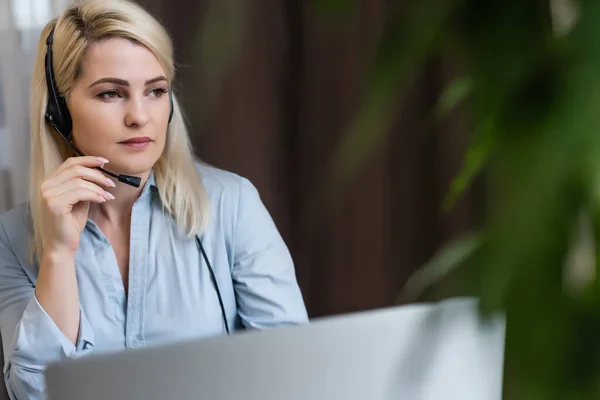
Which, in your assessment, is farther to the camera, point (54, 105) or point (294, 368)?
point (54, 105)

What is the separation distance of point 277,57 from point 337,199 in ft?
6.49

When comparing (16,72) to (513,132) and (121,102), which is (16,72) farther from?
(513,132)

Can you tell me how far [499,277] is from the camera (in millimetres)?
153

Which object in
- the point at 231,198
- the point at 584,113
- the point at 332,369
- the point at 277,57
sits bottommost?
the point at 332,369

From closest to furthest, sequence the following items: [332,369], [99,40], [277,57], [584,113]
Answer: [584,113]
[332,369]
[99,40]
[277,57]

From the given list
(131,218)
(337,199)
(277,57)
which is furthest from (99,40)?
(337,199)

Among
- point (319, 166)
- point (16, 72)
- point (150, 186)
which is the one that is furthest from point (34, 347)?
point (319, 166)

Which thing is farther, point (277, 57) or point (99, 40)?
point (277, 57)

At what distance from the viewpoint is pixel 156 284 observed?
1.37 meters

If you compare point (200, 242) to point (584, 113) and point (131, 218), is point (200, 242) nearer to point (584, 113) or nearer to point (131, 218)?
point (131, 218)

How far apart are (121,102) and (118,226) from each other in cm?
27

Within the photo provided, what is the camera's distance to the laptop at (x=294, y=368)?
0.45 meters

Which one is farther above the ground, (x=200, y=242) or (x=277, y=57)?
(x=277, y=57)

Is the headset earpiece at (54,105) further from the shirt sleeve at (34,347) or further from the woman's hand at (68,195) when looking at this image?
the shirt sleeve at (34,347)
